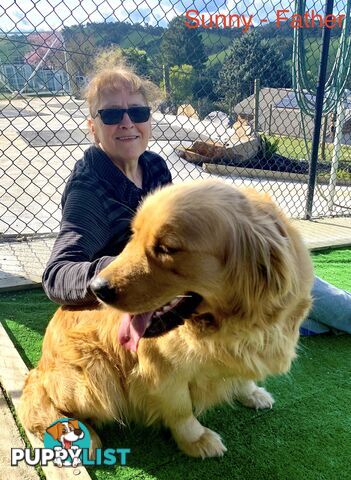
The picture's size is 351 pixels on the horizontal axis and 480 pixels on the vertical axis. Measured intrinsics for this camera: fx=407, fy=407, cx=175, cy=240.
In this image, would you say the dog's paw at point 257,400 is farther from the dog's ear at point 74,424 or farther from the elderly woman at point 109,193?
the dog's ear at point 74,424

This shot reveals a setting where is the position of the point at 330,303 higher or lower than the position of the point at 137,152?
lower

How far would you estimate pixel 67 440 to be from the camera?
73.3 inches

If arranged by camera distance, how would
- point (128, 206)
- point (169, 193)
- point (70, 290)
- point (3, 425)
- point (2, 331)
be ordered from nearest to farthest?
1. point (169, 193)
2. point (70, 290)
3. point (3, 425)
4. point (128, 206)
5. point (2, 331)

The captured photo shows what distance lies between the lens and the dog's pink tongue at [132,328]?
1.64 meters

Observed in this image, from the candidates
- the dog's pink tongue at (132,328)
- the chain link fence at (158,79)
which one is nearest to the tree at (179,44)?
the chain link fence at (158,79)

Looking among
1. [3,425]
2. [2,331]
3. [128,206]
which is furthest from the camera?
[2,331]

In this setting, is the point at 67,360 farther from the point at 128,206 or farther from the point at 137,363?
the point at 128,206

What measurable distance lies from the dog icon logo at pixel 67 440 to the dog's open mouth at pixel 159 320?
52 centimetres

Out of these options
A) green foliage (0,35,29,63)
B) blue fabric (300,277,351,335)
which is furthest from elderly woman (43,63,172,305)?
green foliage (0,35,29,63)

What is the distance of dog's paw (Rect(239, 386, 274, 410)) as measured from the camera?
2201mm

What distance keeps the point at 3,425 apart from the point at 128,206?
1272 millimetres

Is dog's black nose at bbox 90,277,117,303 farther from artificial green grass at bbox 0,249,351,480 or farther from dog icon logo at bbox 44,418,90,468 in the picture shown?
artificial green grass at bbox 0,249,351,480

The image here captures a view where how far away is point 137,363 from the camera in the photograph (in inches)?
72.6

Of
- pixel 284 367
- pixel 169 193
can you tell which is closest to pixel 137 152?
pixel 169 193
